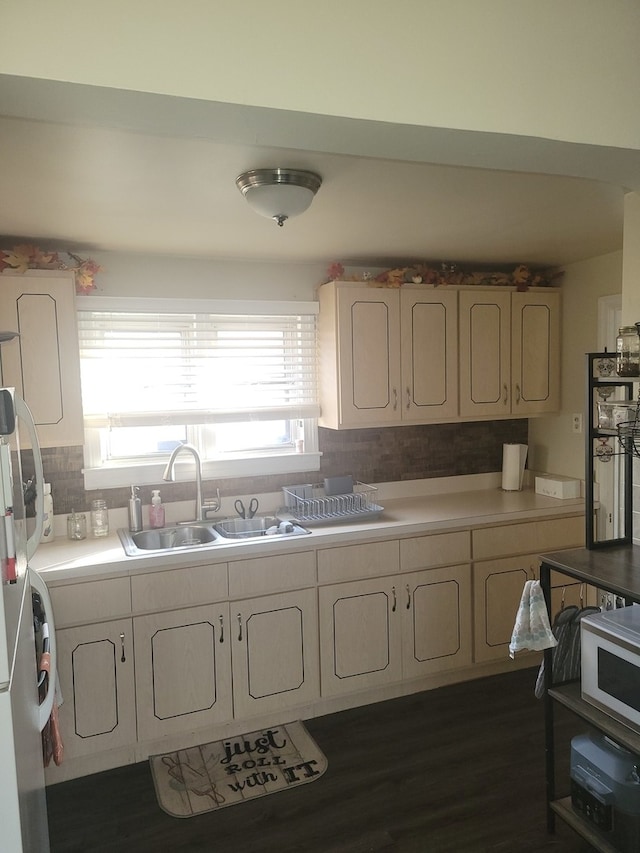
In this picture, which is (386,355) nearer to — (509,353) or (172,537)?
(509,353)

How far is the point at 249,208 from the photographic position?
2346mm

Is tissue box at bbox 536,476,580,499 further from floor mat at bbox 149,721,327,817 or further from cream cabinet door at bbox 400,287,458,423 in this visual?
floor mat at bbox 149,721,327,817

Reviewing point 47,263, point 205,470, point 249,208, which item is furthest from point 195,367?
point 249,208

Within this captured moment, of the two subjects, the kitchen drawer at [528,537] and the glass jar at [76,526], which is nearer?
the glass jar at [76,526]

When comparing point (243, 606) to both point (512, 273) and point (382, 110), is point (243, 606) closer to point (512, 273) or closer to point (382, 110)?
point (382, 110)

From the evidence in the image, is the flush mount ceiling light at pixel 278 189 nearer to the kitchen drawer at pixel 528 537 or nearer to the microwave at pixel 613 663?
the microwave at pixel 613 663

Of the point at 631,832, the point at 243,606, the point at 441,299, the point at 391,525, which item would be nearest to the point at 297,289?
the point at 441,299

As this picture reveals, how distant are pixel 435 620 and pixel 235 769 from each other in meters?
1.19

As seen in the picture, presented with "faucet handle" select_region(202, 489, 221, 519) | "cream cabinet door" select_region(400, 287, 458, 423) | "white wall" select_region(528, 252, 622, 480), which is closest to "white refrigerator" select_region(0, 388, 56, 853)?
"faucet handle" select_region(202, 489, 221, 519)

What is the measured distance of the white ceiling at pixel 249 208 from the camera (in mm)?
1727

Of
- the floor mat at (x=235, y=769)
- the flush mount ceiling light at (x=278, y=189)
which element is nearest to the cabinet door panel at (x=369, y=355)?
the flush mount ceiling light at (x=278, y=189)

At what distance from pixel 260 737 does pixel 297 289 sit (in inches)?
89.9

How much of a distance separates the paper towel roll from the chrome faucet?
1774mm

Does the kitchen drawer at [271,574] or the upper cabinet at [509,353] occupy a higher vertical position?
the upper cabinet at [509,353]
